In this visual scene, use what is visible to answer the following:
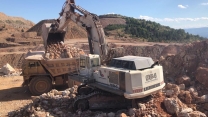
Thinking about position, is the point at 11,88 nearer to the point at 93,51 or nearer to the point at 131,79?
the point at 93,51

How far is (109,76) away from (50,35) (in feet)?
Answer: 24.6

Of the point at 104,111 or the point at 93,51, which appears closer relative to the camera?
the point at 104,111

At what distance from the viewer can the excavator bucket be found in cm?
1366

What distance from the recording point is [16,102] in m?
11.9

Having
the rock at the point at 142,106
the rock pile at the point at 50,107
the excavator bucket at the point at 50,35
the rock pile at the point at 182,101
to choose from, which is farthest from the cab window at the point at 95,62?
the excavator bucket at the point at 50,35

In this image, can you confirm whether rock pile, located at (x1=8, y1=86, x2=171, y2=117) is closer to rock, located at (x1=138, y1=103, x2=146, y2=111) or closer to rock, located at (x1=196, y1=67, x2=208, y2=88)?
rock, located at (x1=138, y1=103, x2=146, y2=111)

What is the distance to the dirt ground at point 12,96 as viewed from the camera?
439 inches

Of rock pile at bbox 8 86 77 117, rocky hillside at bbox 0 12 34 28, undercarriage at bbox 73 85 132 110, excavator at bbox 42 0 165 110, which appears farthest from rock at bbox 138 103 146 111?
rocky hillside at bbox 0 12 34 28

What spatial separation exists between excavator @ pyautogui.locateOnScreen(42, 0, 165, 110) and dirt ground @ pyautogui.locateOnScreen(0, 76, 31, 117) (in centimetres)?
372

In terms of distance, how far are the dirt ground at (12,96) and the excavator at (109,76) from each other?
372 centimetres

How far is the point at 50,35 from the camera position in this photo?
14.1m

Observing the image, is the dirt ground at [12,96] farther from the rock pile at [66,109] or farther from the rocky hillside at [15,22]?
the rocky hillside at [15,22]

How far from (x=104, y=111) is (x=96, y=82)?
44.6 inches

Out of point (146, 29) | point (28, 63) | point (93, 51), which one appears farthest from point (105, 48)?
point (146, 29)
